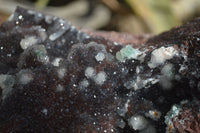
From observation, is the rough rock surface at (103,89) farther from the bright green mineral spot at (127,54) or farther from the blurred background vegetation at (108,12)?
the blurred background vegetation at (108,12)

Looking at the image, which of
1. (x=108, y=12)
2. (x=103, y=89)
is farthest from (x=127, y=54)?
(x=108, y=12)

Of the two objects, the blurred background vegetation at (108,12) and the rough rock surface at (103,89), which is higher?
the rough rock surface at (103,89)

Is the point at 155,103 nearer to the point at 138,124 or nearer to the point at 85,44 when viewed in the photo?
the point at 138,124

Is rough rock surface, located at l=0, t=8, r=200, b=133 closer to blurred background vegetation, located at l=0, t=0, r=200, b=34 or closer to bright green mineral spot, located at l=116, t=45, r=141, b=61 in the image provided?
bright green mineral spot, located at l=116, t=45, r=141, b=61

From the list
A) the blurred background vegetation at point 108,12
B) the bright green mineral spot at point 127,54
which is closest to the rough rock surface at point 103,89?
the bright green mineral spot at point 127,54

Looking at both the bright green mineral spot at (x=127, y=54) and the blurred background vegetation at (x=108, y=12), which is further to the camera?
the blurred background vegetation at (x=108, y=12)

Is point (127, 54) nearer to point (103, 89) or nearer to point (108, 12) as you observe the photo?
point (103, 89)
